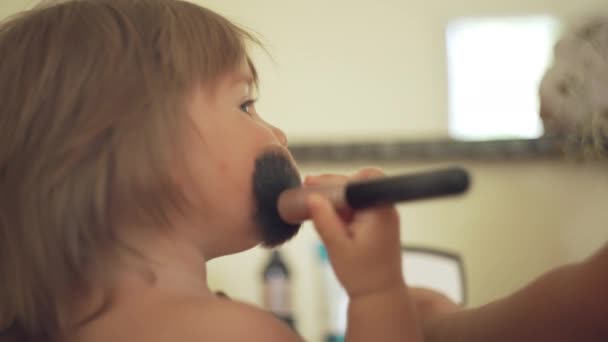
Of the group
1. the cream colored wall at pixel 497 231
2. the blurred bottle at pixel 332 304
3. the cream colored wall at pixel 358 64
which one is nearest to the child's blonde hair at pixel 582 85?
the cream colored wall at pixel 497 231

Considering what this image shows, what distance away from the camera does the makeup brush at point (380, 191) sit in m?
Answer: 0.41

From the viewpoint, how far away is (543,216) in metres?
1.69

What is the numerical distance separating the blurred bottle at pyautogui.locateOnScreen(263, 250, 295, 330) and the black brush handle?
1.15 m

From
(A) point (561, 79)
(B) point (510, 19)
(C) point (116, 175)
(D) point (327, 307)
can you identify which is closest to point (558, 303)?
(C) point (116, 175)

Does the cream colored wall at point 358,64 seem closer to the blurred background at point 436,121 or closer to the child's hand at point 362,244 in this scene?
the blurred background at point 436,121

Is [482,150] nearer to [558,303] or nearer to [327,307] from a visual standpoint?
[327,307]

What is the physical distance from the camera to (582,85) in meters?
1.32

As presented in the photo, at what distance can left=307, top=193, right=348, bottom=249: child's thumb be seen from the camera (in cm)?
48

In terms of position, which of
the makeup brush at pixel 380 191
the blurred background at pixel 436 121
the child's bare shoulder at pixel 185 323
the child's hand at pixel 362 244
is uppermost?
the makeup brush at pixel 380 191

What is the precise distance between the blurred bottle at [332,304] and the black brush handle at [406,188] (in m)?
1.03

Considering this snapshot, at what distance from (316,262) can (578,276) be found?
119cm

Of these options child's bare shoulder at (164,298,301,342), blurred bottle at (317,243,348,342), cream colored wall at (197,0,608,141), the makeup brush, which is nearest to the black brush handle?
the makeup brush

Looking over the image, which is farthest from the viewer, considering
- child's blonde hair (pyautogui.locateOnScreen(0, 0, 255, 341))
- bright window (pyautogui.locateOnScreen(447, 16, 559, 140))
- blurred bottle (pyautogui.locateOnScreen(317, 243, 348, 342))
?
bright window (pyautogui.locateOnScreen(447, 16, 559, 140))

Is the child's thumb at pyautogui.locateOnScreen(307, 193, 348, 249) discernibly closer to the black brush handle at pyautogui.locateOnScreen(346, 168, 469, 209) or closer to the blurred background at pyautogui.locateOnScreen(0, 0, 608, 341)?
the black brush handle at pyautogui.locateOnScreen(346, 168, 469, 209)
